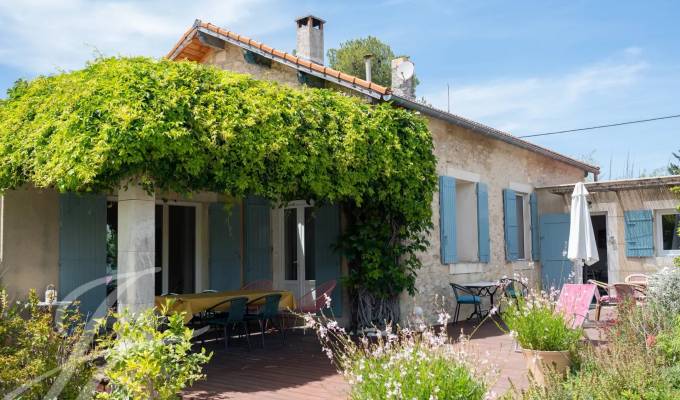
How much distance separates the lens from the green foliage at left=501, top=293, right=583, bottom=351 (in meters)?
5.42

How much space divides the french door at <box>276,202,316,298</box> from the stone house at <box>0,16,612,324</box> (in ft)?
0.06

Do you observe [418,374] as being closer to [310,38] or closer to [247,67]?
[247,67]

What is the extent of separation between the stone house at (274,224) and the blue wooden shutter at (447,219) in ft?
0.06

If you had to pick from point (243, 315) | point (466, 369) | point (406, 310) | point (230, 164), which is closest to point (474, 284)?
point (406, 310)

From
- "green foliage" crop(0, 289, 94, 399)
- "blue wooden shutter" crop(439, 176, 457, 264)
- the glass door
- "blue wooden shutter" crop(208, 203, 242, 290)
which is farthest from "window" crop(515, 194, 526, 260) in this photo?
"green foliage" crop(0, 289, 94, 399)

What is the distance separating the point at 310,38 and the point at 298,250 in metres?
3.73

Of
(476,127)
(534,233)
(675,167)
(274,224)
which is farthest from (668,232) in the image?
(675,167)

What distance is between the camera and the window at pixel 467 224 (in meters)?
11.1

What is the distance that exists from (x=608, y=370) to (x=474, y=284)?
5801 millimetres

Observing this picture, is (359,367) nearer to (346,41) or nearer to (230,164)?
(230,164)

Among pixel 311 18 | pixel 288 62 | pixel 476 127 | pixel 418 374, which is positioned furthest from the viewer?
pixel 311 18

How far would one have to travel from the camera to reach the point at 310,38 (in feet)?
36.8

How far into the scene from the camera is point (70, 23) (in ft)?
27.5

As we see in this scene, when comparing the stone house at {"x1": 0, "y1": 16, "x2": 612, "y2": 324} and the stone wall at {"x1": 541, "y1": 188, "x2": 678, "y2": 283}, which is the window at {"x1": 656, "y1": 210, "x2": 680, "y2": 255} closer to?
the stone wall at {"x1": 541, "y1": 188, "x2": 678, "y2": 283}
